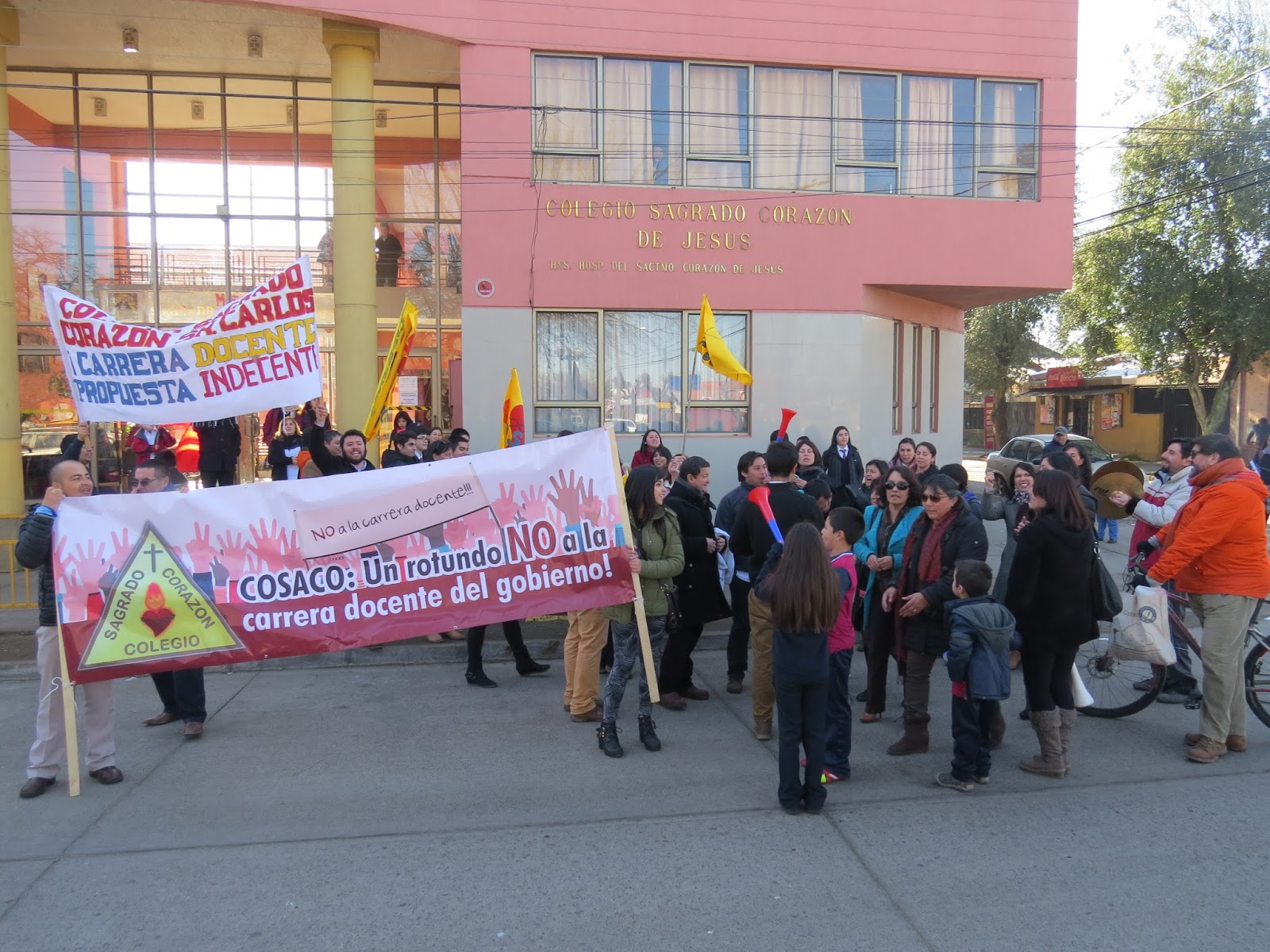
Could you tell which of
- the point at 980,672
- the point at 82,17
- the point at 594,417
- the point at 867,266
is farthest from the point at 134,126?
the point at 980,672

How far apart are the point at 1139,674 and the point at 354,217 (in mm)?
10839

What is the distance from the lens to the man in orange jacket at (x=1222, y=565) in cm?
541

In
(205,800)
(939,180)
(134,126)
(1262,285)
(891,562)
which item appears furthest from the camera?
(1262,285)

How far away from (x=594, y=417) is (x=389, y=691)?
674 cm

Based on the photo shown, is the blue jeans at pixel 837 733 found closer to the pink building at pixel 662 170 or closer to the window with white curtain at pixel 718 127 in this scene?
the pink building at pixel 662 170

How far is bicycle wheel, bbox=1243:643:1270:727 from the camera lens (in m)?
5.79

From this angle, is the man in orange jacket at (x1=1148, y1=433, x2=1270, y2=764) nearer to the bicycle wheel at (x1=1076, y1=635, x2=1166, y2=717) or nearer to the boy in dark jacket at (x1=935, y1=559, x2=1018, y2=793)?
the bicycle wheel at (x1=1076, y1=635, x2=1166, y2=717)

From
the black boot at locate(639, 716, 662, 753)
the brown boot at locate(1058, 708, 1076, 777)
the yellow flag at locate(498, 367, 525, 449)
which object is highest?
the yellow flag at locate(498, 367, 525, 449)

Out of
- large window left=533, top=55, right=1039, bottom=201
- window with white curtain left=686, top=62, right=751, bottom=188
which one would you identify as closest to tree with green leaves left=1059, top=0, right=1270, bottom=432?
large window left=533, top=55, right=1039, bottom=201

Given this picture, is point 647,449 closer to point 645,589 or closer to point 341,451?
point 341,451

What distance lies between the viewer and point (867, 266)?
13.7 meters

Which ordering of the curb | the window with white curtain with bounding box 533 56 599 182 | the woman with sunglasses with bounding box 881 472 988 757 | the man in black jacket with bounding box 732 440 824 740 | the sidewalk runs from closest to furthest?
the sidewalk < the woman with sunglasses with bounding box 881 472 988 757 < the man in black jacket with bounding box 732 440 824 740 < the curb < the window with white curtain with bounding box 533 56 599 182

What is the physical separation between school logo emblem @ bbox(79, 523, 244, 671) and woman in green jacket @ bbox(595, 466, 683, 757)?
226 centimetres

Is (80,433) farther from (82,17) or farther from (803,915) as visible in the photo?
(803,915)
